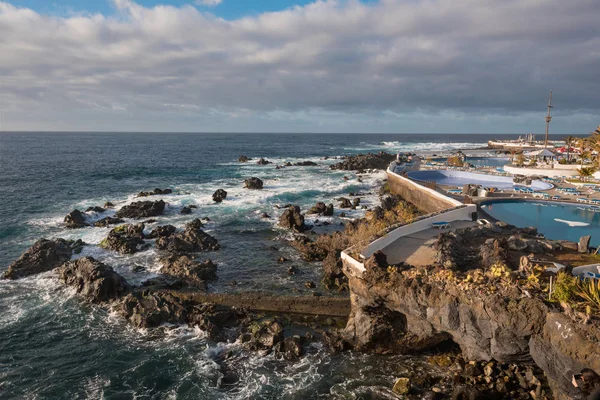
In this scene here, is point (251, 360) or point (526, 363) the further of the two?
point (251, 360)

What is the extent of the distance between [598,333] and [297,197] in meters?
42.9

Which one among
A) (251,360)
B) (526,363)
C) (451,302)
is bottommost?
(251,360)

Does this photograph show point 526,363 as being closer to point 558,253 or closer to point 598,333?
point 598,333

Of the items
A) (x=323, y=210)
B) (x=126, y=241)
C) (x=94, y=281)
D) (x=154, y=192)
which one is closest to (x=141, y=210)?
(x=126, y=241)

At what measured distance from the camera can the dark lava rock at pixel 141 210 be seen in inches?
1689

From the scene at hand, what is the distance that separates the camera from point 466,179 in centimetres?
5266

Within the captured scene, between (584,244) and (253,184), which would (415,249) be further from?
(253,184)

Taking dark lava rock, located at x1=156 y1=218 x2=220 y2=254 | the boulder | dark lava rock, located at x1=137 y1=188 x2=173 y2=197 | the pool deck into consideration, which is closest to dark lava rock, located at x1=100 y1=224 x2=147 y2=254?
dark lava rock, located at x1=156 y1=218 x2=220 y2=254

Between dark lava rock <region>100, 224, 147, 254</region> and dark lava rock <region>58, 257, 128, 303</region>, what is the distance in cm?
583

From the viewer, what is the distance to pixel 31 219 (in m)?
42.3

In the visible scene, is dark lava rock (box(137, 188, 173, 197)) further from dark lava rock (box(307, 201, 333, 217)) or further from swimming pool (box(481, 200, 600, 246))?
swimming pool (box(481, 200, 600, 246))

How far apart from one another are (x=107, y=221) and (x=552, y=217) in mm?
43795

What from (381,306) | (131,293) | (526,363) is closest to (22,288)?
(131,293)

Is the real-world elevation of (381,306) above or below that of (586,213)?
below
